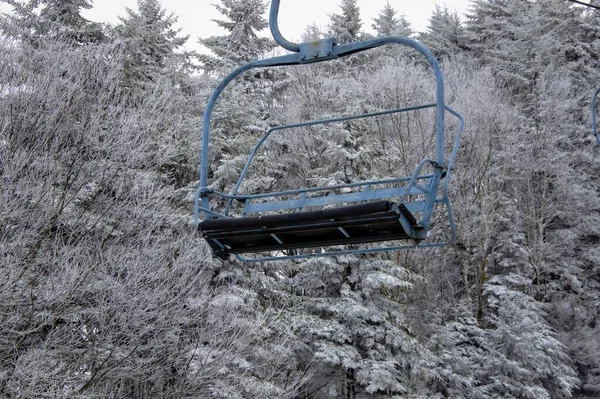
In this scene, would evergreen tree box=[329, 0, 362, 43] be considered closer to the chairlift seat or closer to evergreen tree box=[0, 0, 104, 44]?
evergreen tree box=[0, 0, 104, 44]

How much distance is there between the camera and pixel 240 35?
73.7 ft

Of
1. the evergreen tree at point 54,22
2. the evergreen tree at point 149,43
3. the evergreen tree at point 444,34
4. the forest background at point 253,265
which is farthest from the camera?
the evergreen tree at point 444,34

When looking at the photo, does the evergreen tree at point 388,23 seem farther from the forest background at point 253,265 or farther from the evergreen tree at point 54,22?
the evergreen tree at point 54,22

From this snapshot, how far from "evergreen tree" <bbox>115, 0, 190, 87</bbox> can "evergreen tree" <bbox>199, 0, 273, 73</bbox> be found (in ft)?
3.95

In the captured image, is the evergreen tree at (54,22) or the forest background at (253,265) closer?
the forest background at (253,265)

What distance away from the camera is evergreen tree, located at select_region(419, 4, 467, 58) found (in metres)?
32.3

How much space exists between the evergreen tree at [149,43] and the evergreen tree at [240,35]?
1204 millimetres

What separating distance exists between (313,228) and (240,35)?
20495 mm

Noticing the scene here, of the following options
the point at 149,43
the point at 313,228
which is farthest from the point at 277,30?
the point at 149,43

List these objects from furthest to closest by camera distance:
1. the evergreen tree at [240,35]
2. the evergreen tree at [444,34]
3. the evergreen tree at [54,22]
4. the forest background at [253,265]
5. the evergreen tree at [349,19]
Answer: the evergreen tree at [444,34]
the evergreen tree at [349,19]
the evergreen tree at [240,35]
the evergreen tree at [54,22]
the forest background at [253,265]

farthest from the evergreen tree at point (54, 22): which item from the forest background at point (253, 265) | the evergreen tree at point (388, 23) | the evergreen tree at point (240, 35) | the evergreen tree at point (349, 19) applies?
the evergreen tree at point (388, 23)

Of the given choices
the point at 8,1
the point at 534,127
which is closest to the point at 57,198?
the point at 8,1

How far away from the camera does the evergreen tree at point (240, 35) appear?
2238 cm

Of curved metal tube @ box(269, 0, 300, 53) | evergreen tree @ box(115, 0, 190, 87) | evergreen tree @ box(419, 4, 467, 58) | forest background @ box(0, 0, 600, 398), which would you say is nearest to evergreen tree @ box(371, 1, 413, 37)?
evergreen tree @ box(419, 4, 467, 58)
